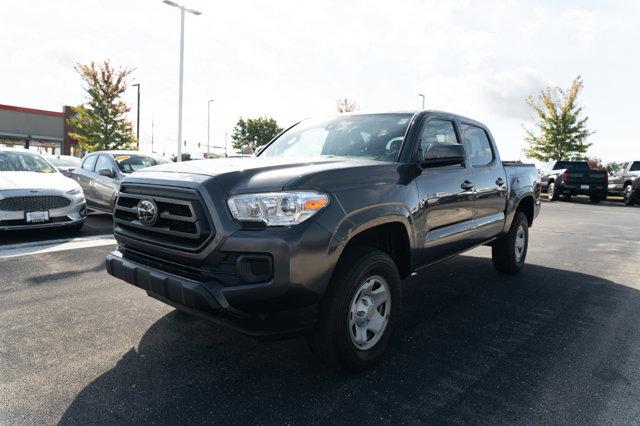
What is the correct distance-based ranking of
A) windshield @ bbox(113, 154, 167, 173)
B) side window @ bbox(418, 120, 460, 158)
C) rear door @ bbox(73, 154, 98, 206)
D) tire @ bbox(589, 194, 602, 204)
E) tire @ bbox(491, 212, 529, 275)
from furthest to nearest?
tire @ bbox(589, 194, 602, 204), rear door @ bbox(73, 154, 98, 206), windshield @ bbox(113, 154, 167, 173), tire @ bbox(491, 212, 529, 275), side window @ bbox(418, 120, 460, 158)

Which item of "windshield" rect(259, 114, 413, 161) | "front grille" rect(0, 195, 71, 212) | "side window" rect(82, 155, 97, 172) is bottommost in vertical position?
"front grille" rect(0, 195, 71, 212)

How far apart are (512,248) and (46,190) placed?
6.92 meters

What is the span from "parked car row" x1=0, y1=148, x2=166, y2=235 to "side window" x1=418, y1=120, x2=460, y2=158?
619cm

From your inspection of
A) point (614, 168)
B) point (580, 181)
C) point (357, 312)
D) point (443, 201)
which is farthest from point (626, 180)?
point (614, 168)

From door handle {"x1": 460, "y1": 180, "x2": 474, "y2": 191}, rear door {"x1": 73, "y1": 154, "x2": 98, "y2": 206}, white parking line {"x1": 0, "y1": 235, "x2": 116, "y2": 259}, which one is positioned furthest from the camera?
rear door {"x1": 73, "y1": 154, "x2": 98, "y2": 206}

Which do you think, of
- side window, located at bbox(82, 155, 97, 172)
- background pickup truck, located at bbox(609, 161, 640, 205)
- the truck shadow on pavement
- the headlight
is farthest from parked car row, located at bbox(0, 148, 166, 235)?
background pickup truck, located at bbox(609, 161, 640, 205)

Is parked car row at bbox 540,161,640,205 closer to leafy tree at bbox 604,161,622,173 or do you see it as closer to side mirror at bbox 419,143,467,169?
leafy tree at bbox 604,161,622,173

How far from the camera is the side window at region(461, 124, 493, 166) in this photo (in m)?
4.70

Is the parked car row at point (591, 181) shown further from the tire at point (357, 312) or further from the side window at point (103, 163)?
the tire at point (357, 312)

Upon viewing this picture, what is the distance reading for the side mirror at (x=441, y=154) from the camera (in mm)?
3502

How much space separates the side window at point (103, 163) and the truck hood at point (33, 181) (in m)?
1.29

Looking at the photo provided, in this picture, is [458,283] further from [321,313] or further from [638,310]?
[321,313]

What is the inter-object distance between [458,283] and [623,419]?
9.11 ft

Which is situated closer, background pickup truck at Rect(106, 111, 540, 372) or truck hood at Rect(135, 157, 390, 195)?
background pickup truck at Rect(106, 111, 540, 372)
